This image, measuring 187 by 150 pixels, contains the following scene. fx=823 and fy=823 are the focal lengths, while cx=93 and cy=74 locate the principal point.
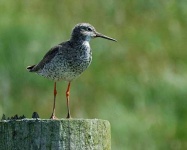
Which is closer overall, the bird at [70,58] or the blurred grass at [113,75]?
the bird at [70,58]

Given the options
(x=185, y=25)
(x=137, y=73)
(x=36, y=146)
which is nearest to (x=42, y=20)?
(x=137, y=73)

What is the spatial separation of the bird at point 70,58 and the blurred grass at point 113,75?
456 centimetres

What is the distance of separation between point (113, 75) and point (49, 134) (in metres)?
9.60

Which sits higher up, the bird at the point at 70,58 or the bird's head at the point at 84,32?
the bird's head at the point at 84,32

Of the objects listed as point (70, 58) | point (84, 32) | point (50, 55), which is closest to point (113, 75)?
point (84, 32)

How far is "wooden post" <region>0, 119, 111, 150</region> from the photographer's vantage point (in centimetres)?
539

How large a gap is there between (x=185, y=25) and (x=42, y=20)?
11.0 feet

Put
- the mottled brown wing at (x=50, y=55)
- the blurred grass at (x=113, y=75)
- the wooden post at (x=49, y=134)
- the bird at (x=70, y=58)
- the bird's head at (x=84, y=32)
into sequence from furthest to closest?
1. the blurred grass at (x=113, y=75)
2. the bird's head at (x=84, y=32)
3. the mottled brown wing at (x=50, y=55)
4. the bird at (x=70, y=58)
5. the wooden post at (x=49, y=134)

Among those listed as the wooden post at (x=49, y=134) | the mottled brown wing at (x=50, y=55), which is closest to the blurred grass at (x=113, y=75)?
the mottled brown wing at (x=50, y=55)

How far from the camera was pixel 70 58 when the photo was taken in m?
8.27

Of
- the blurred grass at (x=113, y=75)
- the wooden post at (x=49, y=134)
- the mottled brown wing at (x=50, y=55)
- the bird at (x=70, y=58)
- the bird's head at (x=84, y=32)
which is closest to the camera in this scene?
the wooden post at (x=49, y=134)

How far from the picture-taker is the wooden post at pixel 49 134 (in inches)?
212

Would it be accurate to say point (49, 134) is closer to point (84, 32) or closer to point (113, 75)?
point (84, 32)

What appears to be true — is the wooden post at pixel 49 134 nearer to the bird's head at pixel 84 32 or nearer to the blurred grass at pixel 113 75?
the bird's head at pixel 84 32
